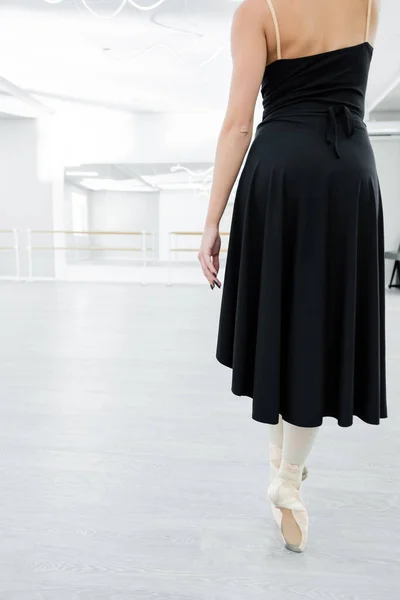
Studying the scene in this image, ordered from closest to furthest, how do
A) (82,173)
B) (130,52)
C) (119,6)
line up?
(119,6) < (130,52) < (82,173)

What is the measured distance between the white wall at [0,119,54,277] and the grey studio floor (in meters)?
5.19

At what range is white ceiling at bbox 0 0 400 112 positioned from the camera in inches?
147

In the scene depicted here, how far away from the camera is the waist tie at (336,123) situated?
82cm

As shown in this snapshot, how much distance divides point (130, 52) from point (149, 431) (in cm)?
412

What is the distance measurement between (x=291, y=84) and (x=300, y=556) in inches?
37.9

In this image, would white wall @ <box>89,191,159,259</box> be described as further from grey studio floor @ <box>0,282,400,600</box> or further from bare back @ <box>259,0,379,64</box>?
bare back @ <box>259,0,379,64</box>

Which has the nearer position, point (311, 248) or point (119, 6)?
Result: point (311, 248)

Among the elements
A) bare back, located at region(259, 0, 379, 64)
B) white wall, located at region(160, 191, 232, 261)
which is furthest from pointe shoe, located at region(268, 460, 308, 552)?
white wall, located at region(160, 191, 232, 261)

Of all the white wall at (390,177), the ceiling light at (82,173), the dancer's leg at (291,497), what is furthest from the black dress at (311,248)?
the ceiling light at (82,173)


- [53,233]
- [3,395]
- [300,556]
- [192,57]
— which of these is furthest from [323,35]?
[53,233]

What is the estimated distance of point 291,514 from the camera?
101 centimetres

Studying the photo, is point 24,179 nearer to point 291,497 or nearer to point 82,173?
point 82,173

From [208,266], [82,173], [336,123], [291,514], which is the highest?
[82,173]

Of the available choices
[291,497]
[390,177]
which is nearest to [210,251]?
[291,497]
